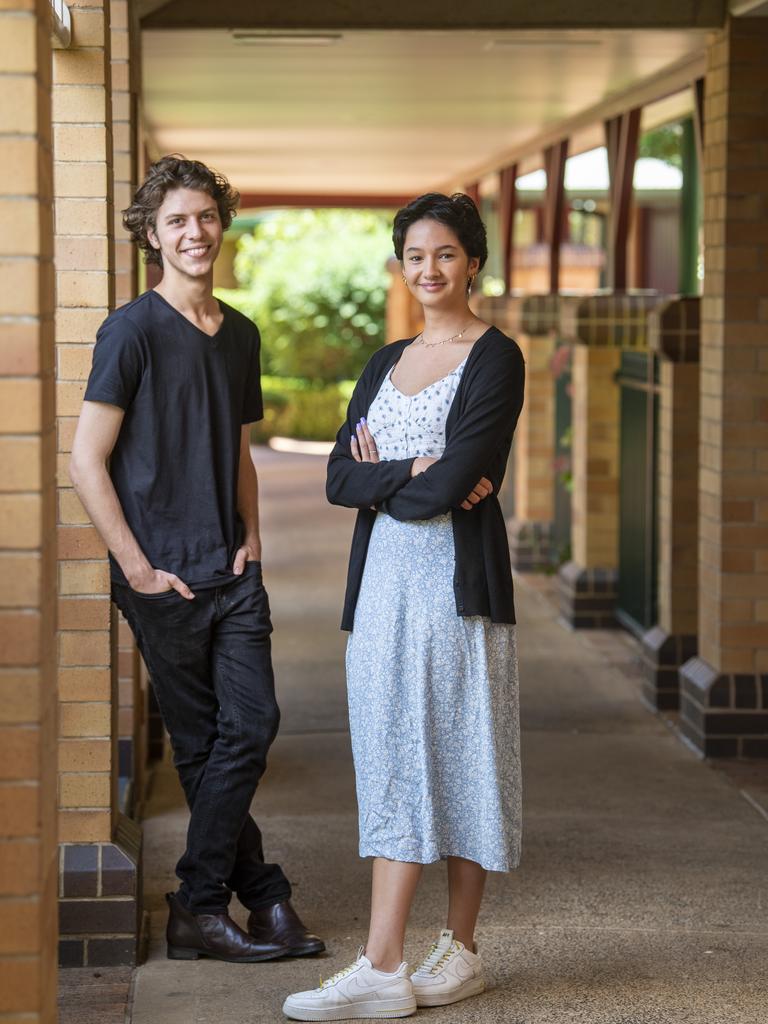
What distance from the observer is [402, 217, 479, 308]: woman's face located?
360cm

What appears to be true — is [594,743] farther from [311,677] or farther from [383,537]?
[383,537]

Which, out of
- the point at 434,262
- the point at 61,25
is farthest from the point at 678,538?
the point at 61,25

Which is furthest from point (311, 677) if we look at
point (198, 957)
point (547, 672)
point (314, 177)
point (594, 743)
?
point (314, 177)

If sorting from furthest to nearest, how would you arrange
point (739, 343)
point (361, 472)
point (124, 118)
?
point (739, 343), point (124, 118), point (361, 472)

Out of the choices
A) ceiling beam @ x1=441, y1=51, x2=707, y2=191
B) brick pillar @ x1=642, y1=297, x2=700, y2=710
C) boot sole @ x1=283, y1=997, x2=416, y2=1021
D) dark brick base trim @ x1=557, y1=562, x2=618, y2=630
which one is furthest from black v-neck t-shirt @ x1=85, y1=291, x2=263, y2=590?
dark brick base trim @ x1=557, y1=562, x2=618, y2=630

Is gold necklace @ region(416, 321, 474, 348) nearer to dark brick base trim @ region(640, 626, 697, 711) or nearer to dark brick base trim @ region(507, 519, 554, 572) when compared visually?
dark brick base trim @ region(640, 626, 697, 711)

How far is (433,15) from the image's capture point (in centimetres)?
589

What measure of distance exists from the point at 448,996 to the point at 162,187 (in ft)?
6.21

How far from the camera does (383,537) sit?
365 cm

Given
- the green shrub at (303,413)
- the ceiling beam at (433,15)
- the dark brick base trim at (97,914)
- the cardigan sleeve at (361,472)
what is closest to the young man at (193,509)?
the dark brick base trim at (97,914)

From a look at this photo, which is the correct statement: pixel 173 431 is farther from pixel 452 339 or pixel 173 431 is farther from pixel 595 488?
pixel 595 488

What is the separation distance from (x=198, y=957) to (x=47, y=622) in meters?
1.69

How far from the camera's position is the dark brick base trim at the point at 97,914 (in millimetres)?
3949

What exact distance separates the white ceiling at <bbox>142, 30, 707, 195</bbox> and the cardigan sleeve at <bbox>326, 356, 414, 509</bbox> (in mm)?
2644
